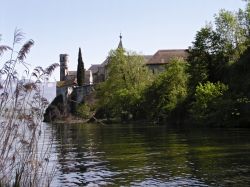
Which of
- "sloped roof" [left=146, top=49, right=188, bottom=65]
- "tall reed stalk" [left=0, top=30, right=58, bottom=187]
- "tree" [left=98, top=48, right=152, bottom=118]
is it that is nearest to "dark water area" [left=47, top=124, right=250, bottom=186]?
"tall reed stalk" [left=0, top=30, right=58, bottom=187]

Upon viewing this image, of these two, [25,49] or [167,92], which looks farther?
[167,92]

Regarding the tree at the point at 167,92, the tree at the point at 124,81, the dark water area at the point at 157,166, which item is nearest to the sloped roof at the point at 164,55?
the tree at the point at 124,81

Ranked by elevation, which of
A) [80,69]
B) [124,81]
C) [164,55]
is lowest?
[124,81]

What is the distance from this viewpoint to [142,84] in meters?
118

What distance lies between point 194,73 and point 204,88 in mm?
8602

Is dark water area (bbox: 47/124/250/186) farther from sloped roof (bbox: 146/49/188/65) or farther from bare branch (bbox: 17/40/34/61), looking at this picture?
sloped roof (bbox: 146/49/188/65)

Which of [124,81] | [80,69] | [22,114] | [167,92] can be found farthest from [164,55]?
[22,114]

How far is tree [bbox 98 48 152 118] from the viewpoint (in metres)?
117

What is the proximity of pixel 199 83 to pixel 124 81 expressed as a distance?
37.8 metres

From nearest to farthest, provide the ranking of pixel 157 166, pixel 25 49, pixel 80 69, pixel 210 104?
pixel 25 49, pixel 157 166, pixel 210 104, pixel 80 69

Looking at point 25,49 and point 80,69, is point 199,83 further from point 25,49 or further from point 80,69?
point 80,69

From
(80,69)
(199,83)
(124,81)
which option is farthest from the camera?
(80,69)

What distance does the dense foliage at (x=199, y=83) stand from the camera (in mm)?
73250

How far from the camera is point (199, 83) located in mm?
84938
